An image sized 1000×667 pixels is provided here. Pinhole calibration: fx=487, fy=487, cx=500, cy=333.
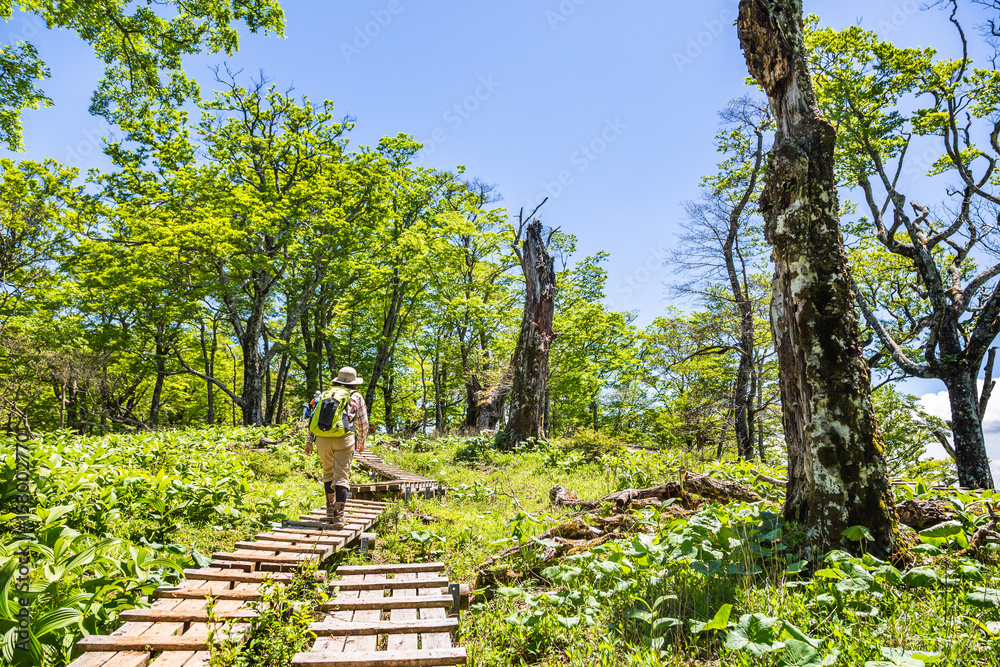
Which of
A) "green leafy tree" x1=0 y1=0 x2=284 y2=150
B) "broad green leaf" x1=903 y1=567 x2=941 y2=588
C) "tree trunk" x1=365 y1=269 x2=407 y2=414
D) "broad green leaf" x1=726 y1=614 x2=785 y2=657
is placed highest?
"green leafy tree" x1=0 y1=0 x2=284 y2=150

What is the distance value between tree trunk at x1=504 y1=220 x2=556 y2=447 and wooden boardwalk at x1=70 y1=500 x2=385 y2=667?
9281 mm

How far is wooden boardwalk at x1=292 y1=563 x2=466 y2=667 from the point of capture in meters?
2.83

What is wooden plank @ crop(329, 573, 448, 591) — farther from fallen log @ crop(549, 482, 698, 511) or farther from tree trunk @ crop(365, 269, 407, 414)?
tree trunk @ crop(365, 269, 407, 414)

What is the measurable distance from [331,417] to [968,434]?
14.5 meters

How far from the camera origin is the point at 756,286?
1866 centimetres

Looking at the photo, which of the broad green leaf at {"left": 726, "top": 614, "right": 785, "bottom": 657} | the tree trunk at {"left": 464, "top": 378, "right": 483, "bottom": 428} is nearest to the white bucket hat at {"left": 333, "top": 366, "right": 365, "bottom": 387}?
the broad green leaf at {"left": 726, "top": 614, "right": 785, "bottom": 657}

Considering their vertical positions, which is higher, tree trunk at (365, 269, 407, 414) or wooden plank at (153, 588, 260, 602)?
tree trunk at (365, 269, 407, 414)

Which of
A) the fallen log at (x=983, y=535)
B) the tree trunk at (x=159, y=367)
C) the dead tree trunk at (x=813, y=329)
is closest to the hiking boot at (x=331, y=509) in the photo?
the dead tree trunk at (x=813, y=329)

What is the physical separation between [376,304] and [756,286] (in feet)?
60.3

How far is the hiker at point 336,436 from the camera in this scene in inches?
245

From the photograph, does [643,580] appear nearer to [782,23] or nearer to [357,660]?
[357,660]

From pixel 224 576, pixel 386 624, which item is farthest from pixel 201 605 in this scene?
pixel 386 624

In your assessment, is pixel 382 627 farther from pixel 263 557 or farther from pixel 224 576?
pixel 263 557

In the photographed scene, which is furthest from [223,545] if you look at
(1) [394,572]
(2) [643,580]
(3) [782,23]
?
(3) [782,23]
